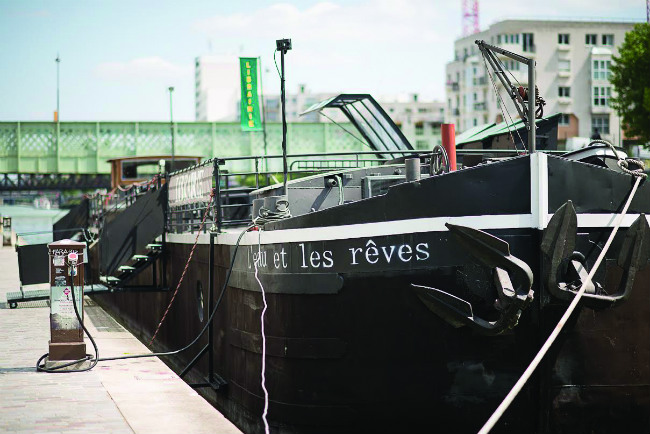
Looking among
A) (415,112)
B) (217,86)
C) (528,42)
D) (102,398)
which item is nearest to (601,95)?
(528,42)

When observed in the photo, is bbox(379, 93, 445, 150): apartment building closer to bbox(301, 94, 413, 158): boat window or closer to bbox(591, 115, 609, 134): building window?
bbox(591, 115, 609, 134): building window

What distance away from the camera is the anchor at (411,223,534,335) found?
7668 mm

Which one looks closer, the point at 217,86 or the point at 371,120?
the point at 371,120

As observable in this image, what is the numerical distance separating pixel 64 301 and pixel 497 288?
4977mm

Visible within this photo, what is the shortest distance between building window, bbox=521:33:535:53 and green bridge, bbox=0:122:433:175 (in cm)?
3527

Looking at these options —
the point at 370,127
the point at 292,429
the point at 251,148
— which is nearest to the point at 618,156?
the point at 292,429

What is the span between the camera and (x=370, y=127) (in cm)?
1533

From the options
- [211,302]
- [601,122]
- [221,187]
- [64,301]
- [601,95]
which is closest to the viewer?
[64,301]

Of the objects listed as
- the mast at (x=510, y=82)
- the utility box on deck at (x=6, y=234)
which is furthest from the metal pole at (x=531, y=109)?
the utility box on deck at (x=6, y=234)

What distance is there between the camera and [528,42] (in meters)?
86.4

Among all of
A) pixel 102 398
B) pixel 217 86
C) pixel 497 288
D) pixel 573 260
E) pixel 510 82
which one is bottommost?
pixel 102 398

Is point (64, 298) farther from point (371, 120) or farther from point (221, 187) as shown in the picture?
point (371, 120)

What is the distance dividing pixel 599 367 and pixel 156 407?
408 cm

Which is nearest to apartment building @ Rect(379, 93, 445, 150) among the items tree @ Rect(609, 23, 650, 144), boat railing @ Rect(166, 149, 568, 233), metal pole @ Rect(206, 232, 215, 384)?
tree @ Rect(609, 23, 650, 144)
